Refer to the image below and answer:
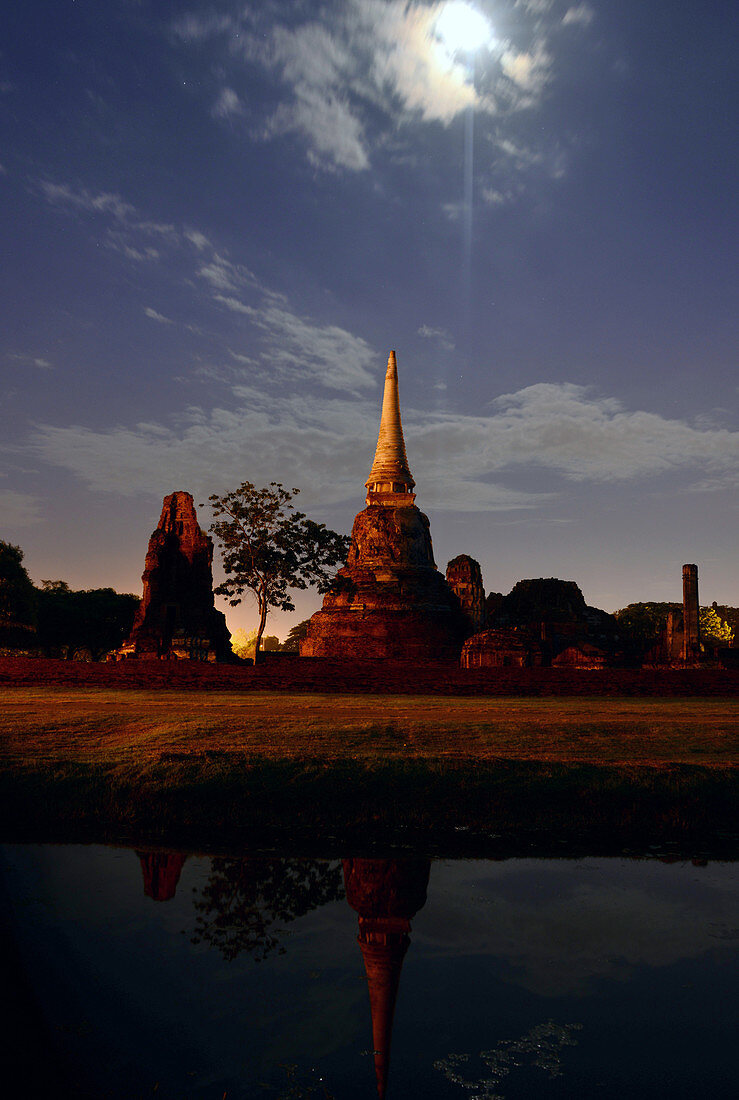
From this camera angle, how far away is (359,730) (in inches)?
640

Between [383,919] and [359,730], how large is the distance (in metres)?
8.42

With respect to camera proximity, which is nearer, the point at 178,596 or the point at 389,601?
the point at 178,596

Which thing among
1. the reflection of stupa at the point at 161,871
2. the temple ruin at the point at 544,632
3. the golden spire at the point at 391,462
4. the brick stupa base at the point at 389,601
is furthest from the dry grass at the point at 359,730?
the golden spire at the point at 391,462

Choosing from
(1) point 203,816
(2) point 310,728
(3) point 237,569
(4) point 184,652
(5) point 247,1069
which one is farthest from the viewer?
(3) point 237,569

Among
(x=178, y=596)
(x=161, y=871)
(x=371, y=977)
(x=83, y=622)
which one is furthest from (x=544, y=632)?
(x=371, y=977)

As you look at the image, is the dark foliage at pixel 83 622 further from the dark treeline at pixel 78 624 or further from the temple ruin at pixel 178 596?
the temple ruin at pixel 178 596

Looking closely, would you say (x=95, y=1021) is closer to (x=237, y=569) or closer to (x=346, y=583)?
(x=237, y=569)

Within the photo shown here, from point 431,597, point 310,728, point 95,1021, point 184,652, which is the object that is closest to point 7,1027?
point 95,1021

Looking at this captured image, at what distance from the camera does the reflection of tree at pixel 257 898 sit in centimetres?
731

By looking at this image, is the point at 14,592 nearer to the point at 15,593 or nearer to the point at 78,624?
the point at 15,593

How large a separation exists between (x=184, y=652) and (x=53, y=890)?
2827cm

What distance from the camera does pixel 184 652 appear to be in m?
36.1

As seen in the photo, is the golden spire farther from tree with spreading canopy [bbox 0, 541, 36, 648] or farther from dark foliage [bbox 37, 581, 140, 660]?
tree with spreading canopy [bbox 0, 541, 36, 648]

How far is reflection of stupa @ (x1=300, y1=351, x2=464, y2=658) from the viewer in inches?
1796
